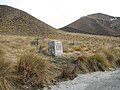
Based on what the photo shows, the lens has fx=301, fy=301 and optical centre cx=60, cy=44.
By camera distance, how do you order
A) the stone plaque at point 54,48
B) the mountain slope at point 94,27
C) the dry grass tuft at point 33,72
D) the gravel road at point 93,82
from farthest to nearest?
the mountain slope at point 94,27 < the stone plaque at point 54,48 < the gravel road at point 93,82 < the dry grass tuft at point 33,72

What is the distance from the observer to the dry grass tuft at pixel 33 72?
29.8 ft

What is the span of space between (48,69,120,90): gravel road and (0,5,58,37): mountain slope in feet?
169

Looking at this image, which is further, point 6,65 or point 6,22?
point 6,22

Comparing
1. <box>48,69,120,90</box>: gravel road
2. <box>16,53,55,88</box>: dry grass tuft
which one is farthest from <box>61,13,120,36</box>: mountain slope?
<box>16,53,55,88</box>: dry grass tuft

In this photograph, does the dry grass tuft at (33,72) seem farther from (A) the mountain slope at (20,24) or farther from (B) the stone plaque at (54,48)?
(A) the mountain slope at (20,24)

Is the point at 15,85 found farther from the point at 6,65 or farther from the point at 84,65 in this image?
the point at 84,65

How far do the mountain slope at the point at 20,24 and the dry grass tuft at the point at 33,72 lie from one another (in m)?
52.7

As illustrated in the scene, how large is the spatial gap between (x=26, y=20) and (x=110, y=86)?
62.1 meters

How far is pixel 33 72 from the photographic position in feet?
30.7

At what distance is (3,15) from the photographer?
7081 cm

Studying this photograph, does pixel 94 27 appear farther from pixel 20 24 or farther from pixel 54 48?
pixel 54 48

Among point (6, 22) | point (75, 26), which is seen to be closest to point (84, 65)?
point (6, 22)

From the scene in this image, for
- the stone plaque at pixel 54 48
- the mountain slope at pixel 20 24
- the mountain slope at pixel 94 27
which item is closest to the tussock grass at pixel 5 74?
the stone plaque at pixel 54 48

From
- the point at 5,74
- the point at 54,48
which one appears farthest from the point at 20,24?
the point at 5,74
